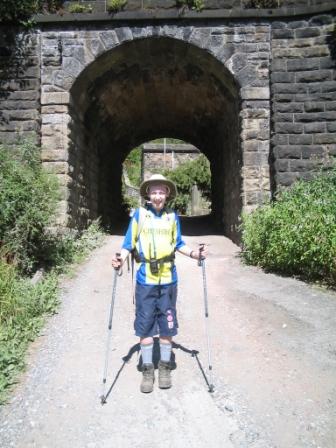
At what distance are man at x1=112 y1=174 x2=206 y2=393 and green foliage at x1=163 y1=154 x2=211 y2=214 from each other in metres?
19.7

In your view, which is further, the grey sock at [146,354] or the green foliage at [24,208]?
the green foliage at [24,208]

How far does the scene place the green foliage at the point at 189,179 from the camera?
23.4 meters

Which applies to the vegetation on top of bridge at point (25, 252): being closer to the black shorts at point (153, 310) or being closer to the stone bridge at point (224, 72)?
the stone bridge at point (224, 72)

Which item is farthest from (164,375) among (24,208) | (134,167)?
(134,167)

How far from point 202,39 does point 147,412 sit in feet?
22.6

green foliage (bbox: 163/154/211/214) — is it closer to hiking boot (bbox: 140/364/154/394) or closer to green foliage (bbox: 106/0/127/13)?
green foliage (bbox: 106/0/127/13)

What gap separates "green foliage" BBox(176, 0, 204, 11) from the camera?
26.2 feet

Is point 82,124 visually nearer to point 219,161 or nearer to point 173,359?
point 219,161

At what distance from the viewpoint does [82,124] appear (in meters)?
9.16

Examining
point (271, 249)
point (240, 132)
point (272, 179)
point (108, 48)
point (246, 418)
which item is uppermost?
point (108, 48)

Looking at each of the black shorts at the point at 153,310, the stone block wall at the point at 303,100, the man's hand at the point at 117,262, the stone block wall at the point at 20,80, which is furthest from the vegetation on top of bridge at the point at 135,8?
the black shorts at the point at 153,310

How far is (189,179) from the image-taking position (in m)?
23.8

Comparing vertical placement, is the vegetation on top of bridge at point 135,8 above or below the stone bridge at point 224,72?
above

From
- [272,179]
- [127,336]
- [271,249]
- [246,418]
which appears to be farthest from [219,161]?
[246,418]
